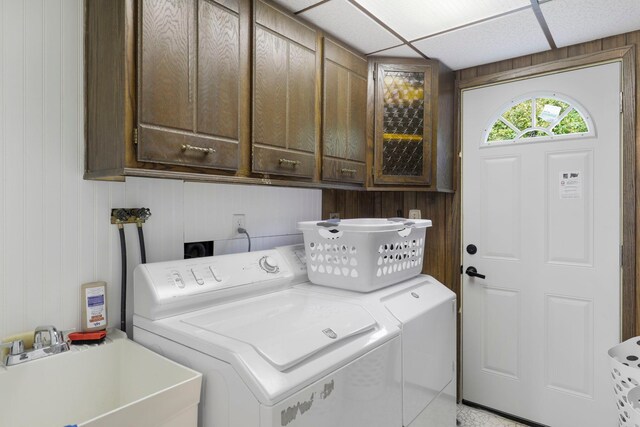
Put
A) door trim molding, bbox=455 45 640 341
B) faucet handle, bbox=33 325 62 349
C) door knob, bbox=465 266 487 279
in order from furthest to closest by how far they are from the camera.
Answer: door knob, bbox=465 266 487 279 → door trim molding, bbox=455 45 640 341 → faucet handle, bbox=33 325 62 349

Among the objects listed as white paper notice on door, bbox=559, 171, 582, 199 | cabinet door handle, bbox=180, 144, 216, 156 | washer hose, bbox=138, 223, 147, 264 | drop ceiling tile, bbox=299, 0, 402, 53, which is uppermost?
drop ceiling tile, bbox=299, 0, 402, 53

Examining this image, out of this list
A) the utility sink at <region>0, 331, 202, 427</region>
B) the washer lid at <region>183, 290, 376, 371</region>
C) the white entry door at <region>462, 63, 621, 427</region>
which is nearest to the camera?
the utility sink at <region>0, 331, 202, 427</region>

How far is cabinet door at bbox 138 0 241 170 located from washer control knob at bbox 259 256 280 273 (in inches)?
20.7

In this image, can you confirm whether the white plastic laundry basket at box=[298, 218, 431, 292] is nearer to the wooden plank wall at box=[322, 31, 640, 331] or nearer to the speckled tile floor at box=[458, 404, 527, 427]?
the wooden plank wall at box=[322, 31, 640, 331]

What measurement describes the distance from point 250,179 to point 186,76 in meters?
0.47

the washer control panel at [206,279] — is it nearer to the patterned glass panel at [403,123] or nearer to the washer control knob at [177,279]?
the washer control knob at [177,279]

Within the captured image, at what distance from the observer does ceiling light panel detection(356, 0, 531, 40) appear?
68.2 inches

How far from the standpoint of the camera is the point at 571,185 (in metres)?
2.27

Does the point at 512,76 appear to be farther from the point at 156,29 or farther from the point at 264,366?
the point at 264,366

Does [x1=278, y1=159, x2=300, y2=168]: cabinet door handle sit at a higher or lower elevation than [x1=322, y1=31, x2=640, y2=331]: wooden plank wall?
higher

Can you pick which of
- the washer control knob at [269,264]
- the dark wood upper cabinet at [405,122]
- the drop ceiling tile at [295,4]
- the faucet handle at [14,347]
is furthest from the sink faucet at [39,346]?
the dark wood upper cabinet at [405,122]

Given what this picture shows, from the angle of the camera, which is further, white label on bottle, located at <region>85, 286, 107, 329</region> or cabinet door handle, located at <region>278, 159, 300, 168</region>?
cabinet door handle, located at <region>278, 159, 300, 168</region>

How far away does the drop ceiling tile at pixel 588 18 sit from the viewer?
1.75m

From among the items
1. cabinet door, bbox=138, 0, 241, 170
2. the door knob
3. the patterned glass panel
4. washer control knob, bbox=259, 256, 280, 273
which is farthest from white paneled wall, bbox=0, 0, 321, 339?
the door knob
